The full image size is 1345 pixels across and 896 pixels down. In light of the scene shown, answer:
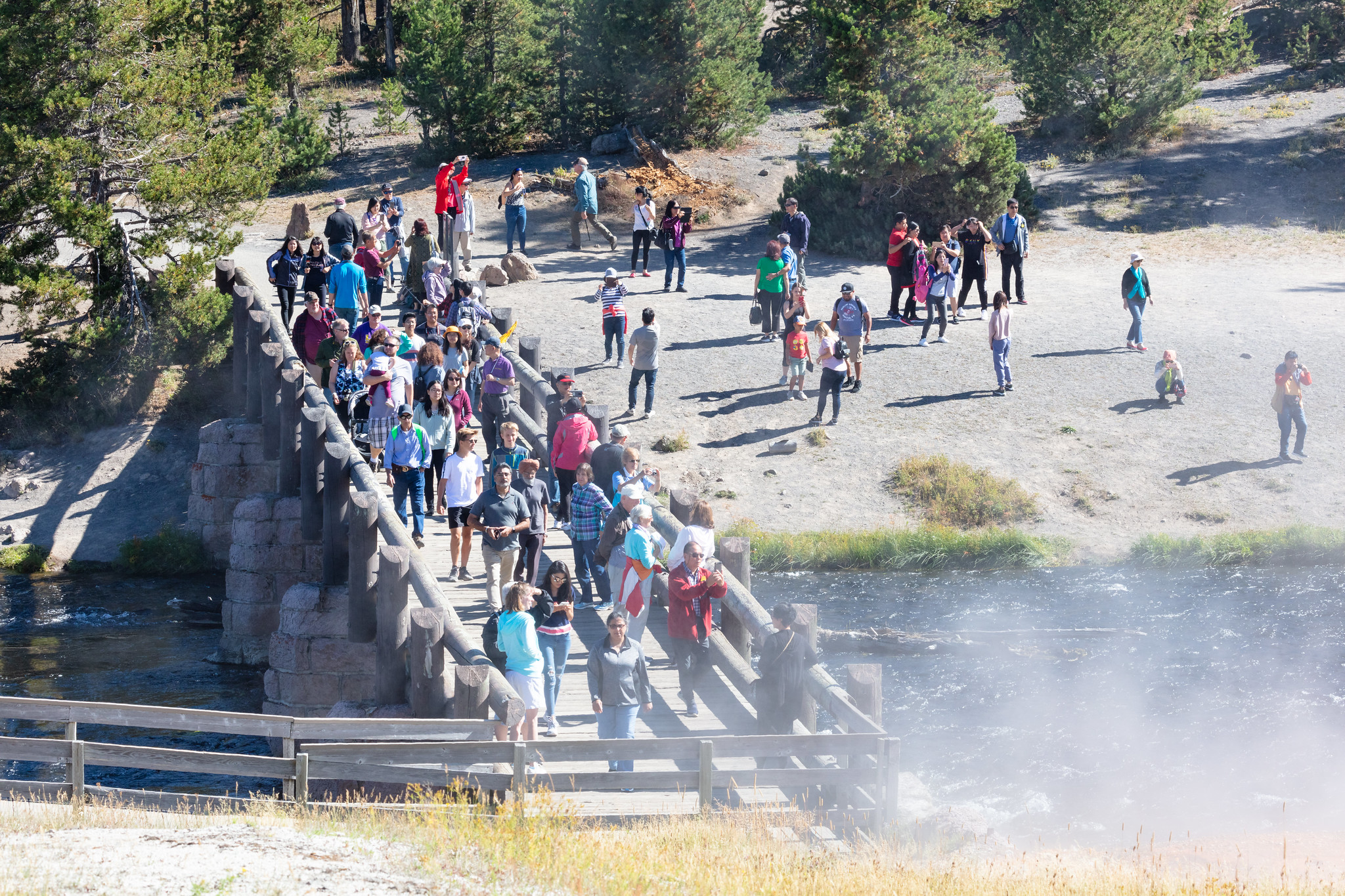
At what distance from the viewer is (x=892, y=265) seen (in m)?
25.4

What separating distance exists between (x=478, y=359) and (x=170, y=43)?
49.7ft

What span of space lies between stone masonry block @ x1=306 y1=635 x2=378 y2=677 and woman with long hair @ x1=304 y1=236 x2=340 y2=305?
6.53 meters

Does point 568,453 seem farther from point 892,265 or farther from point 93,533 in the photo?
point 93,533

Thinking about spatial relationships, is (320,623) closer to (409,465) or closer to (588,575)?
(409,465)

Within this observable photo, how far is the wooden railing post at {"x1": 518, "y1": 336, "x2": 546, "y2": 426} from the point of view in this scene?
708 inches

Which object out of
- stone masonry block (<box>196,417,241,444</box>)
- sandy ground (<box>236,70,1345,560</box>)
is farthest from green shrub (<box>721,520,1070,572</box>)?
stone masonry block (<box>196,417,241,444</box>)

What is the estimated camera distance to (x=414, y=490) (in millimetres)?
14297

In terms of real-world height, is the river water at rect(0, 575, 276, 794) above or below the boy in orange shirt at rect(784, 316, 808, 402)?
below

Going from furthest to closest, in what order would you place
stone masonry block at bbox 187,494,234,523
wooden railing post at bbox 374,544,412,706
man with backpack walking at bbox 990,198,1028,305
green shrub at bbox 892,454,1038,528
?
man with backpack walking at bbox 990,198,1028,305 < stone masonry block at bbox 187,494,234,523 < green shrub at bbox 892,454,1038,528 < wooden railing post at bbox 374,544,412,706

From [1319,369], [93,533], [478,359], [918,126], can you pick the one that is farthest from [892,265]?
[93,533]

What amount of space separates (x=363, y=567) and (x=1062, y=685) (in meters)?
8.47

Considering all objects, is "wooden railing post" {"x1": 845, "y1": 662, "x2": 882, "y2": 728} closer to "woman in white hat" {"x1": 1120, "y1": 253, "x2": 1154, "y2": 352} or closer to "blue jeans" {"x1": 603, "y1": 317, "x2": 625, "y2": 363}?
"blue jeans" {"x1": 603, "y1": 317, "x2": 625, "y2": 363}

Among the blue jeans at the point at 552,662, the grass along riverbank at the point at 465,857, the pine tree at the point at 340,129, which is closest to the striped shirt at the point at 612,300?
the blue jeans at the point at 552,662

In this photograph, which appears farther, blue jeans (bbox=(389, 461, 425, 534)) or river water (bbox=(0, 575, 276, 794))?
river water (bbox=(0, 575, 276, 794))
